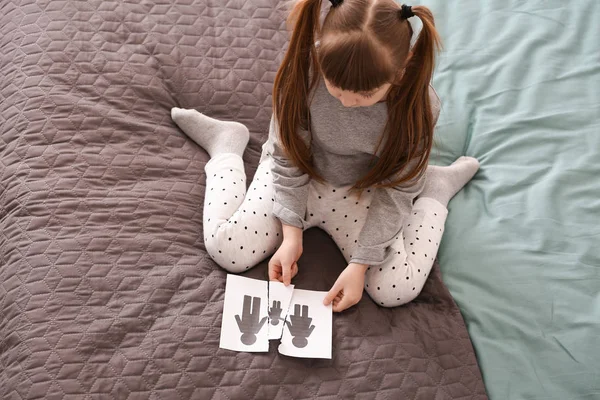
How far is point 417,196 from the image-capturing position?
136cm

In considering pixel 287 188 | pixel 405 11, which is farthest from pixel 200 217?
pixel 405 11

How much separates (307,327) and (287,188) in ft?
0.91

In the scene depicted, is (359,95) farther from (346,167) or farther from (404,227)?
(404,227)

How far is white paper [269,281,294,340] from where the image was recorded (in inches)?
45.4

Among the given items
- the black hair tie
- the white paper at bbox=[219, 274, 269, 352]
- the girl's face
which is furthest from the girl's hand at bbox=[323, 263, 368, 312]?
the black hair tie

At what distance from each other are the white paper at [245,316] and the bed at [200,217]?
0.02 m

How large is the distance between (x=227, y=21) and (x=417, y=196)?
64 centimetres

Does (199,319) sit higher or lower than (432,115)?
lower

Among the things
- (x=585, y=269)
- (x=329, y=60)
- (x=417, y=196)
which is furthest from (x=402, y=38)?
(x=585, y=269)

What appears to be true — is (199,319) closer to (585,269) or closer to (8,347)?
(8,347)

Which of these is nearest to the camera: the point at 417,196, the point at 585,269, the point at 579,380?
the point at 579,380

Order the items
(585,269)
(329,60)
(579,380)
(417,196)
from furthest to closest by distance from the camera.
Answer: (417,196)
(585,269)
(579,380)
(329,60)

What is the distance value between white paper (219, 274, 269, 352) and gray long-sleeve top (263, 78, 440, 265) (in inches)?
6.0

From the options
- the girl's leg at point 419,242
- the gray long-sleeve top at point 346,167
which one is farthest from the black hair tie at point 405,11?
the girl's leg at point 419,242
